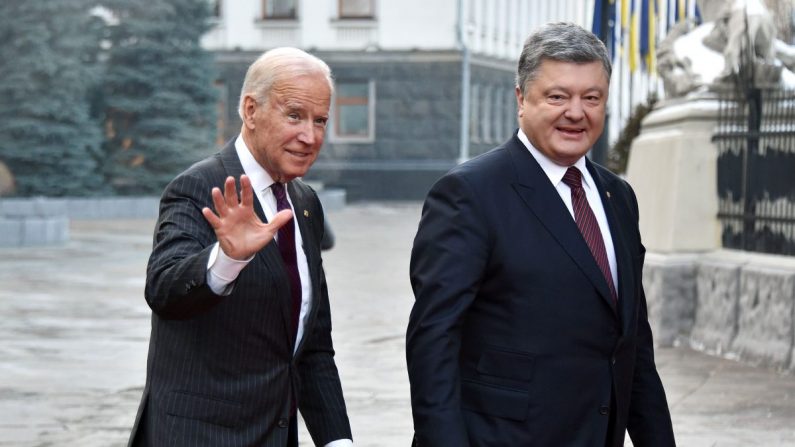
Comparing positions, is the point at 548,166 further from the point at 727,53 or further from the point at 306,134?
the point at 727,53

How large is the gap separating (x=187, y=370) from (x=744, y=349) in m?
7.40

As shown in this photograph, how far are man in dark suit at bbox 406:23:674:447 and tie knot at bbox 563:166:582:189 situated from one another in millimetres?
56

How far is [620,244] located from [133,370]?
278 inches

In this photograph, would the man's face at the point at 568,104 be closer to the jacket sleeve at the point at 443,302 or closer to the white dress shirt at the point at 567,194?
the white dress shirt at the point at 567,194

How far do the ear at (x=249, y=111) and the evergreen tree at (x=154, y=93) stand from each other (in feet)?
105

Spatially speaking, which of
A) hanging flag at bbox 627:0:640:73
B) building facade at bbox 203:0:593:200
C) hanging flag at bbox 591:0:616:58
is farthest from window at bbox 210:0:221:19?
hanging flag at bbox 591:0:616:58

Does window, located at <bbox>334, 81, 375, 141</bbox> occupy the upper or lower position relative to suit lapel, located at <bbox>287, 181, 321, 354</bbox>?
lower

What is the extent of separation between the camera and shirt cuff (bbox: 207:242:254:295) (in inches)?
144

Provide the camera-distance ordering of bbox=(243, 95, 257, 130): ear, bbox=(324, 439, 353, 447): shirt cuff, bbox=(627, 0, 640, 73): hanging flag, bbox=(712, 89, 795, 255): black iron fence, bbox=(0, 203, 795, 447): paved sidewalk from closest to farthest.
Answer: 1. bbox=(243, 95, 257, 130): ear
2. bbox=(324, 439, 353, 447): shirt cuff
3. bbox=(0, 203, 795, 447): paved sidewalk
4. bbox=(712, 89, 795, 255): black iron fence
5. bbox=(627, 0, 640, 73): hanging flag

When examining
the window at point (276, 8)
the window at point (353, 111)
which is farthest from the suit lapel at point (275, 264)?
the window at point (276, 8)

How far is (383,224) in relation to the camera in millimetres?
32219

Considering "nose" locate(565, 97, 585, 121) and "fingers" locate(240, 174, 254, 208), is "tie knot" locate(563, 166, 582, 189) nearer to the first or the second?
"nose" locate(565, 97, 585, 121)

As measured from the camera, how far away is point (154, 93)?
36719 mm

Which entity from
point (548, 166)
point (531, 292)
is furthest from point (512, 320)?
point (548, 166)
